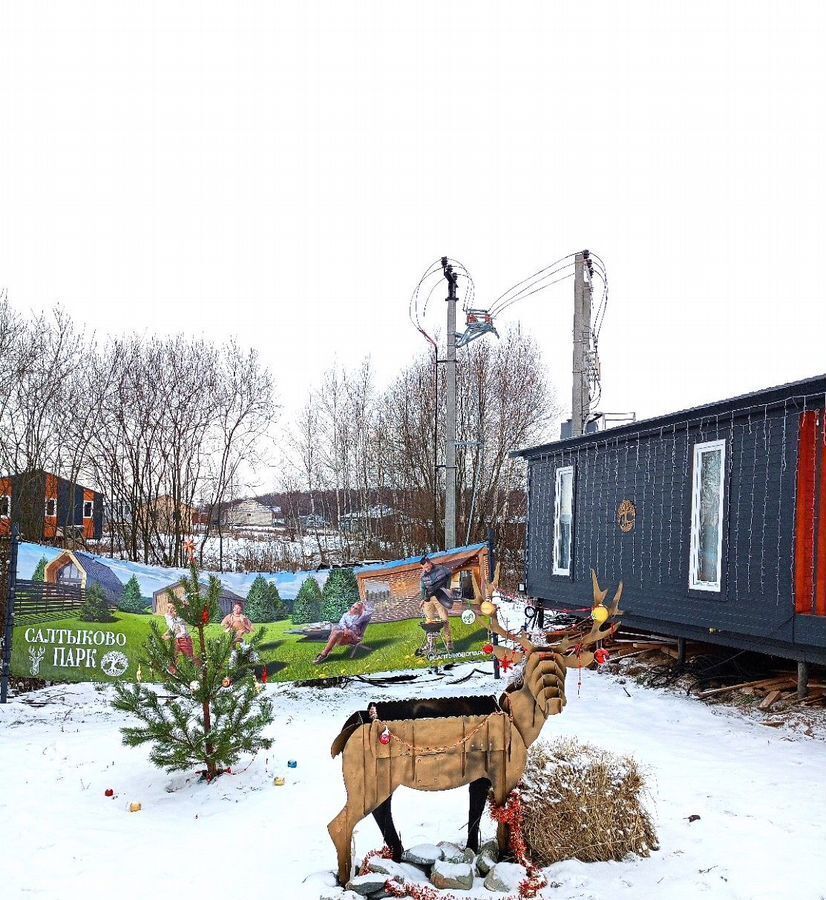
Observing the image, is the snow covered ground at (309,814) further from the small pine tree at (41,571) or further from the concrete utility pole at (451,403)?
the concrete utility pole at (451,403)

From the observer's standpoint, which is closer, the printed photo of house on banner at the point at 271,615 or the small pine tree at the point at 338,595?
the printed photo of house on banner at the point at 271,615

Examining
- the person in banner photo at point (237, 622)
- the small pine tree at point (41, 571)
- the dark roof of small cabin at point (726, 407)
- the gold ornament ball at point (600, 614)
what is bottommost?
the person in banner photo at point (237, 622)

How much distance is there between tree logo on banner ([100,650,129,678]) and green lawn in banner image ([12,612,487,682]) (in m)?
0.04

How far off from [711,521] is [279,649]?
5622 mm

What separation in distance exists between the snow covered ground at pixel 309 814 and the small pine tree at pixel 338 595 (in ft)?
→ 4.19

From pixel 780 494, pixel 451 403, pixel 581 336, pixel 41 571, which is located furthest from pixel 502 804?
pixel 581 336

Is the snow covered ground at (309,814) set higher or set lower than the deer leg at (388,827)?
lower

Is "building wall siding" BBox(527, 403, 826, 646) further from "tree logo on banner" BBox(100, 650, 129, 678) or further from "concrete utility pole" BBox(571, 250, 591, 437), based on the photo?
"tree logo on banner" BBox(100, 650, 129, 678)

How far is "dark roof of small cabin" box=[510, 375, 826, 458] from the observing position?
7.34m

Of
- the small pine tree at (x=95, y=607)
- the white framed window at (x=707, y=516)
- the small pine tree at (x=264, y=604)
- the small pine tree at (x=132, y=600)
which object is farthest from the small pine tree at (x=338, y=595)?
the white framed window at (x=707, y=516)

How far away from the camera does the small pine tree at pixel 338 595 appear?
30.7ft

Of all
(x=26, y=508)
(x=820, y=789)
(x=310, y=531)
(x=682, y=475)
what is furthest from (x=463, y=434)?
(x=820, y=789)

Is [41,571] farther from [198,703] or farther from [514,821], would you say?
[514,821]

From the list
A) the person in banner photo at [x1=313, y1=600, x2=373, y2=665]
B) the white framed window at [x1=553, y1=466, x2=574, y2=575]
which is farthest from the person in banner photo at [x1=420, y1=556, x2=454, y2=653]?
the white framed window at [x1=553, y1=466, x2=574, y2=575]
